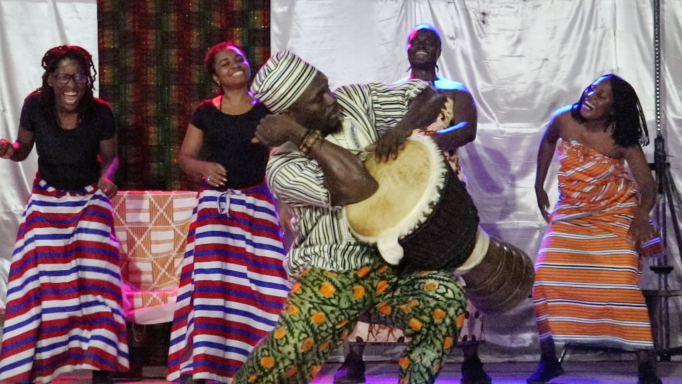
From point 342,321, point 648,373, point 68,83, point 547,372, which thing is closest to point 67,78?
point 68,83

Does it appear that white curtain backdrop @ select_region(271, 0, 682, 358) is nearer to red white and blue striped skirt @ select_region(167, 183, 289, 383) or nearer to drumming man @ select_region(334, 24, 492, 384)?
drumming man @ select_region(334, 24, 492, 384)

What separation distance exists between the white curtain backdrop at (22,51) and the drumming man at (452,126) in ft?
7.94

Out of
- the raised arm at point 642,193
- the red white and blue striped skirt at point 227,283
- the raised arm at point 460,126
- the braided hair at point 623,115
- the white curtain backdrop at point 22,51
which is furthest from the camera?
the white curtain backdrop at point 22,51

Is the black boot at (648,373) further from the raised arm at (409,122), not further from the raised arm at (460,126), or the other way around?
the raised arm at (409,122)

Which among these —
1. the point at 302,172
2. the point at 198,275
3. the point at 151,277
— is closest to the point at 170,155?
the point at 151,277

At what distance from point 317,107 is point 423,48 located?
2.59 meters

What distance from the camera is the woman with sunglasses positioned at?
602 cm

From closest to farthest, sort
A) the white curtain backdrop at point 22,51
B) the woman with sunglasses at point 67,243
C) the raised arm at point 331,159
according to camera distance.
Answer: the raised arm at point 331,159
the woman with sunglasses at point 67,243
the white curtain backdrop at point 22,51

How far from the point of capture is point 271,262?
607cm

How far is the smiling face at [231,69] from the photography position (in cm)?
606

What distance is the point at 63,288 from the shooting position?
606 centimetres

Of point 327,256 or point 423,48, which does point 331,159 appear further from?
point 423,48

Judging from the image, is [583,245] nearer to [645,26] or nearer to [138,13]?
[645,26]

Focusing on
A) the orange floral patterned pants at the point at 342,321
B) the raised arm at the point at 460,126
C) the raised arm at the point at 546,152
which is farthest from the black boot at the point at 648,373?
the orange floral patterned pants at the point at 342,321
